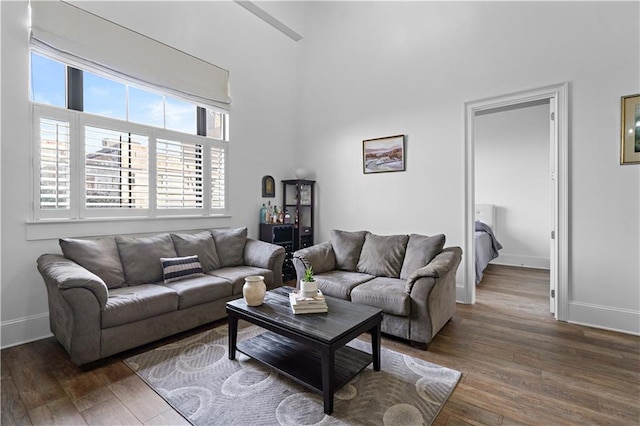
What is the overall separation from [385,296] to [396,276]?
65cm

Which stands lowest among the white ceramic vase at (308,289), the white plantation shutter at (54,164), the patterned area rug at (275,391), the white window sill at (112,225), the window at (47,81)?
the patterned area rug at (275,391)

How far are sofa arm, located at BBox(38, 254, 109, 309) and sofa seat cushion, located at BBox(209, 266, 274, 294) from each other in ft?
3.81

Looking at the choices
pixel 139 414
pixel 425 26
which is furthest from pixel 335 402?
pixel 425 26

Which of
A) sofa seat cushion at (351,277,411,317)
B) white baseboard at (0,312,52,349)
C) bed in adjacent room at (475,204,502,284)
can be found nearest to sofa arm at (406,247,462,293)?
sofa seat cushion at (351,277,411,317)

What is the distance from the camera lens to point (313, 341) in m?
1.88

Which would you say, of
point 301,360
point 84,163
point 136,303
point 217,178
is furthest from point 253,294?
point 217,178

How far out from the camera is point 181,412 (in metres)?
1.83

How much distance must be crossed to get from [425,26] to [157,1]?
Result: 131 inches

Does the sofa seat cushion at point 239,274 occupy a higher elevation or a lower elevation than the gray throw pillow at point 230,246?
lower

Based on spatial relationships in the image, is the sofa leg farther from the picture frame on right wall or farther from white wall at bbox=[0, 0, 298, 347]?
white wall at bbox=[0, 0, 298, 347]

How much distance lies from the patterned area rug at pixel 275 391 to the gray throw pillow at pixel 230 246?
4.49ft

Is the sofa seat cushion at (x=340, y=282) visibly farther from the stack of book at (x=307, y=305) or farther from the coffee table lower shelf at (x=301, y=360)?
the stack of book at (x=307, y=305)

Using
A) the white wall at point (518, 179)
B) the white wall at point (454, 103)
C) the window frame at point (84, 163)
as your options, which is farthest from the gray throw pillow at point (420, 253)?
the white wall at point (518, 179)

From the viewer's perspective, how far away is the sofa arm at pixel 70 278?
2160mm
